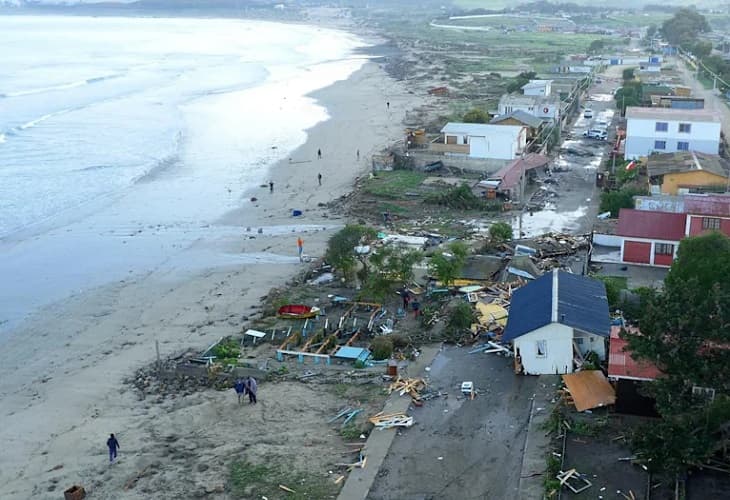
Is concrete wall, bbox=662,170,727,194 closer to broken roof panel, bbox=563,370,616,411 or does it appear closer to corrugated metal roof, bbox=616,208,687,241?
corrugated metal roof, bbox=616,208,687,241

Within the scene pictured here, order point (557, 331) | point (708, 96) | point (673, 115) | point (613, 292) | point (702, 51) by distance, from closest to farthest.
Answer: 1. point (557, 331)
2. point (613, 292)
3. point (673, 115)
4. point (708, 96)
5. point (702, 51)

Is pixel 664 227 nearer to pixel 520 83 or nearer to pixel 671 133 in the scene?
pixel 671 133

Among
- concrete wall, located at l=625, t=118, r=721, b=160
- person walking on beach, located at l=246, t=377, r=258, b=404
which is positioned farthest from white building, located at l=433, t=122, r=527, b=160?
person walking on beach, located at l=246, t=377, r=258, b=404

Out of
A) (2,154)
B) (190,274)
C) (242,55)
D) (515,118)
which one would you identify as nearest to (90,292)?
(190,274)

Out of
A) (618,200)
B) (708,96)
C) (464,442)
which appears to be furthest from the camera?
(708,96)

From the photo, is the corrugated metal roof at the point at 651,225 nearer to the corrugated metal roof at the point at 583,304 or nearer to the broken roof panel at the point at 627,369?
the corrugated metal roof at the point at 583,304

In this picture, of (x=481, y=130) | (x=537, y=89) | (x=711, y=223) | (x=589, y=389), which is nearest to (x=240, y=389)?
(x=589, y=389)

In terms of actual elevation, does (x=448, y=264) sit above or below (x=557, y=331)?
below
